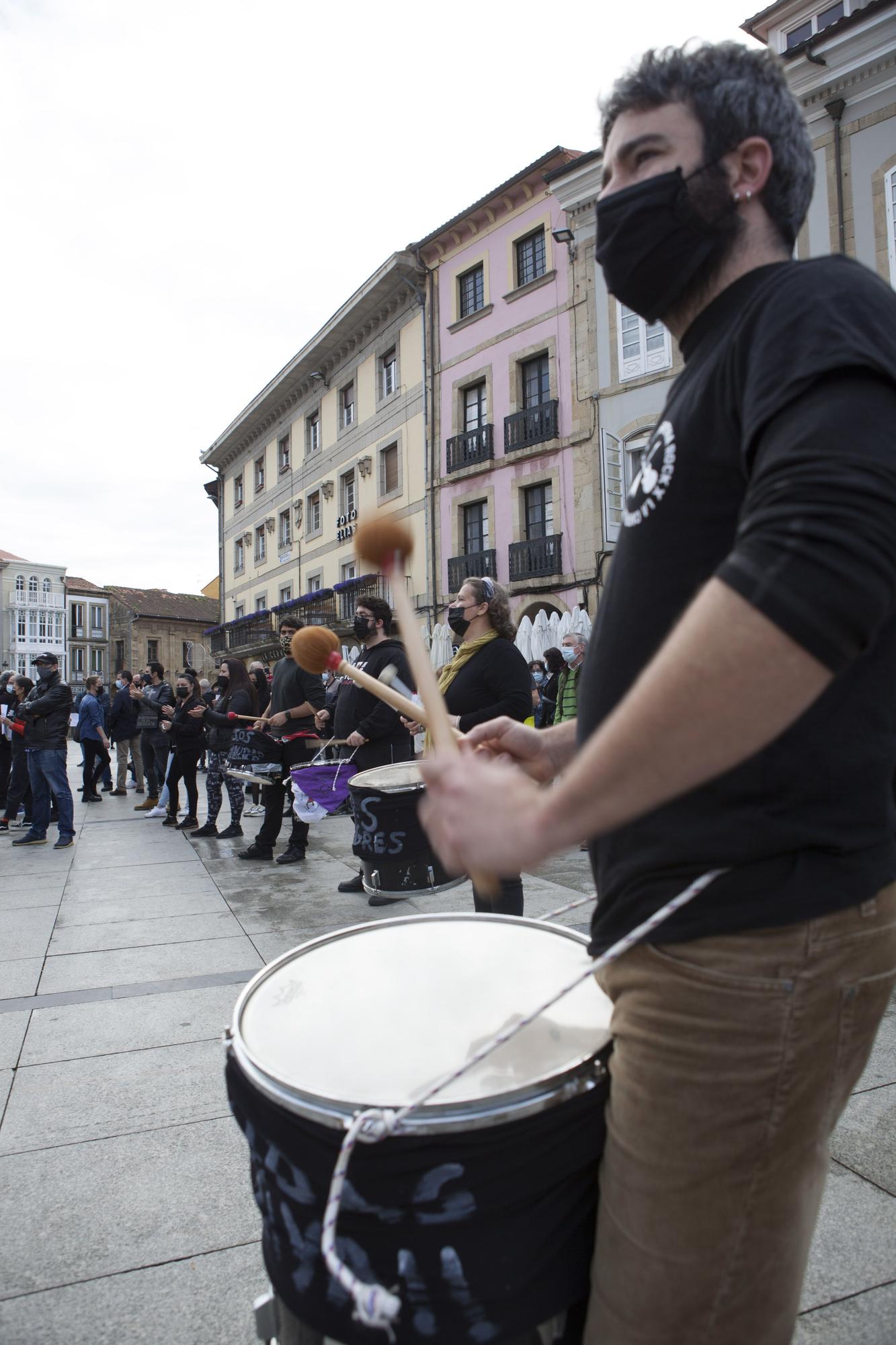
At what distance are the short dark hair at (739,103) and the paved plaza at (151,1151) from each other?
2.08 m

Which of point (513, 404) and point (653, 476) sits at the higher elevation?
point (513, 404)

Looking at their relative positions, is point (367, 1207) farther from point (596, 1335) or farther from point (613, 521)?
point (613, 521)

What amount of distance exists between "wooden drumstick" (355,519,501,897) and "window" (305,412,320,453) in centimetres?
2731

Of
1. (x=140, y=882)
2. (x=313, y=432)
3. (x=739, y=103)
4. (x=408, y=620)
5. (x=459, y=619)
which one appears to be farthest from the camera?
(x=313, y=432)

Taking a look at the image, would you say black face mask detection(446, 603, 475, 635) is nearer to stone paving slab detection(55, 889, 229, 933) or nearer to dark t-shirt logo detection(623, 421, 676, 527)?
stone paving slab detection(55, 889, 229, 933)

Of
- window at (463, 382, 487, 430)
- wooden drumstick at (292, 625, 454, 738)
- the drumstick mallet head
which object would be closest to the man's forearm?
wooden drumstick at (292, 625, 454, 738)

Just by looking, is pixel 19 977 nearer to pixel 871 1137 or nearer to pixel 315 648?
pixel 315 648

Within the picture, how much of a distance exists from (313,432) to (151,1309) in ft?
92.2

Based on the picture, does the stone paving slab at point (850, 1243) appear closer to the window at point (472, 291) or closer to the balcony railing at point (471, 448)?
the balcony railing at point (471, 448)

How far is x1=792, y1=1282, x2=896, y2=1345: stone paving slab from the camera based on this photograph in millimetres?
1724

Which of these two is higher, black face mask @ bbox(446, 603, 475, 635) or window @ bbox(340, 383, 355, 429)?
window @ bbox(340, 383, 355, 429)

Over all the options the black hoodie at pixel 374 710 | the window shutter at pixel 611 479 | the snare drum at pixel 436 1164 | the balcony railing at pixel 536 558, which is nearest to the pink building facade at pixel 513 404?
the balcony railing at pixel 536 558

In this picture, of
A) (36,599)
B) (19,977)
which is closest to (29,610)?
(36,599)

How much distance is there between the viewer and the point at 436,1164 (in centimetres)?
99
